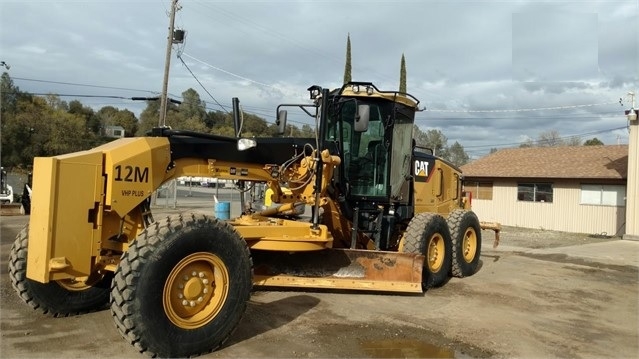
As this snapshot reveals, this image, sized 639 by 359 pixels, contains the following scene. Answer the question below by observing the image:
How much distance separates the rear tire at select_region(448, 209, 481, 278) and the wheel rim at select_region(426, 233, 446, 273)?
0.67m

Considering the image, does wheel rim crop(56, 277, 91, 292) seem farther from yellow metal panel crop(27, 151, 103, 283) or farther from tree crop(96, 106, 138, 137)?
tree crop(96, 106, 138, 137)

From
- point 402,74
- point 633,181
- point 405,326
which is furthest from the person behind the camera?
point 402,74

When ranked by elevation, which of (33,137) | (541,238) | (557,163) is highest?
(33,137)

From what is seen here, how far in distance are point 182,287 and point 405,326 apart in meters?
2.67

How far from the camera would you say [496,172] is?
26797 millimetres

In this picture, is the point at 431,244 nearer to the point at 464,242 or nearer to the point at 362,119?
the point at 464,242

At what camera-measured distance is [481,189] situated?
27.6 metres

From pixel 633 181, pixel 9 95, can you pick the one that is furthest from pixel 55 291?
pixel 9 95

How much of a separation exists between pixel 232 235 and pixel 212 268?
348 mm

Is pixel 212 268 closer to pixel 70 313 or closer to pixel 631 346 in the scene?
pixel 70 313

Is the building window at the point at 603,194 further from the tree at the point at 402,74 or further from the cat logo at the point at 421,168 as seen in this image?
the tree at the point at 402,74

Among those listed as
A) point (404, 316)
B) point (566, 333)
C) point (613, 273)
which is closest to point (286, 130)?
→ point (404, 316)

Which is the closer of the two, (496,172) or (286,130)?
(286,130)

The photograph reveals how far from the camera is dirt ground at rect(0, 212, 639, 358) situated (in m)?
4.93
